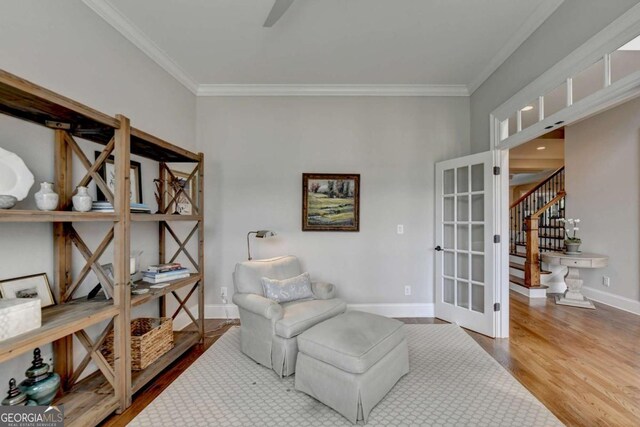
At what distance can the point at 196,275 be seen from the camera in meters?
2.66

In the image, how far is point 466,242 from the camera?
3.20 meters

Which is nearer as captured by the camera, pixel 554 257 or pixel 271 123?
pixel 271 123

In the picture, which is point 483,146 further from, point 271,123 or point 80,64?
point 80,64

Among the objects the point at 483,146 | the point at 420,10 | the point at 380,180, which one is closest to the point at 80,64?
the point at 420,10

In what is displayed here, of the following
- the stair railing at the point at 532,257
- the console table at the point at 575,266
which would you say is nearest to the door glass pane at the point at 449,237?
the console table at the point at 575,266

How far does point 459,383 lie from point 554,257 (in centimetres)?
317

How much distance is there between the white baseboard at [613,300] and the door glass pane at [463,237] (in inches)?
99.4

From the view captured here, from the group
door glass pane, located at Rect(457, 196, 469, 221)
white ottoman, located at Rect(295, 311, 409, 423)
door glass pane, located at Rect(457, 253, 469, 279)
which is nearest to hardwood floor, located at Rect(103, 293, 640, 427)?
door glass pane, located at Rect(457, 253, 469, 279)

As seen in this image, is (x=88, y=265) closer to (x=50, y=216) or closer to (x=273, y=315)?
(x=50, y=216)

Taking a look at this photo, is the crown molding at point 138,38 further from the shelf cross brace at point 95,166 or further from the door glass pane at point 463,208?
the door glass pane at point 463,208

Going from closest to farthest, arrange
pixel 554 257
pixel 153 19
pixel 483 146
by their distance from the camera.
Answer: pixel 153 19
pixel 483 146
pixel 554 257

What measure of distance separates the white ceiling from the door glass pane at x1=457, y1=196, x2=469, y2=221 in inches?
54.1

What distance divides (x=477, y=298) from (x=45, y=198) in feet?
12.5

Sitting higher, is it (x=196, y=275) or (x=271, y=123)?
(x=271, y=123)
